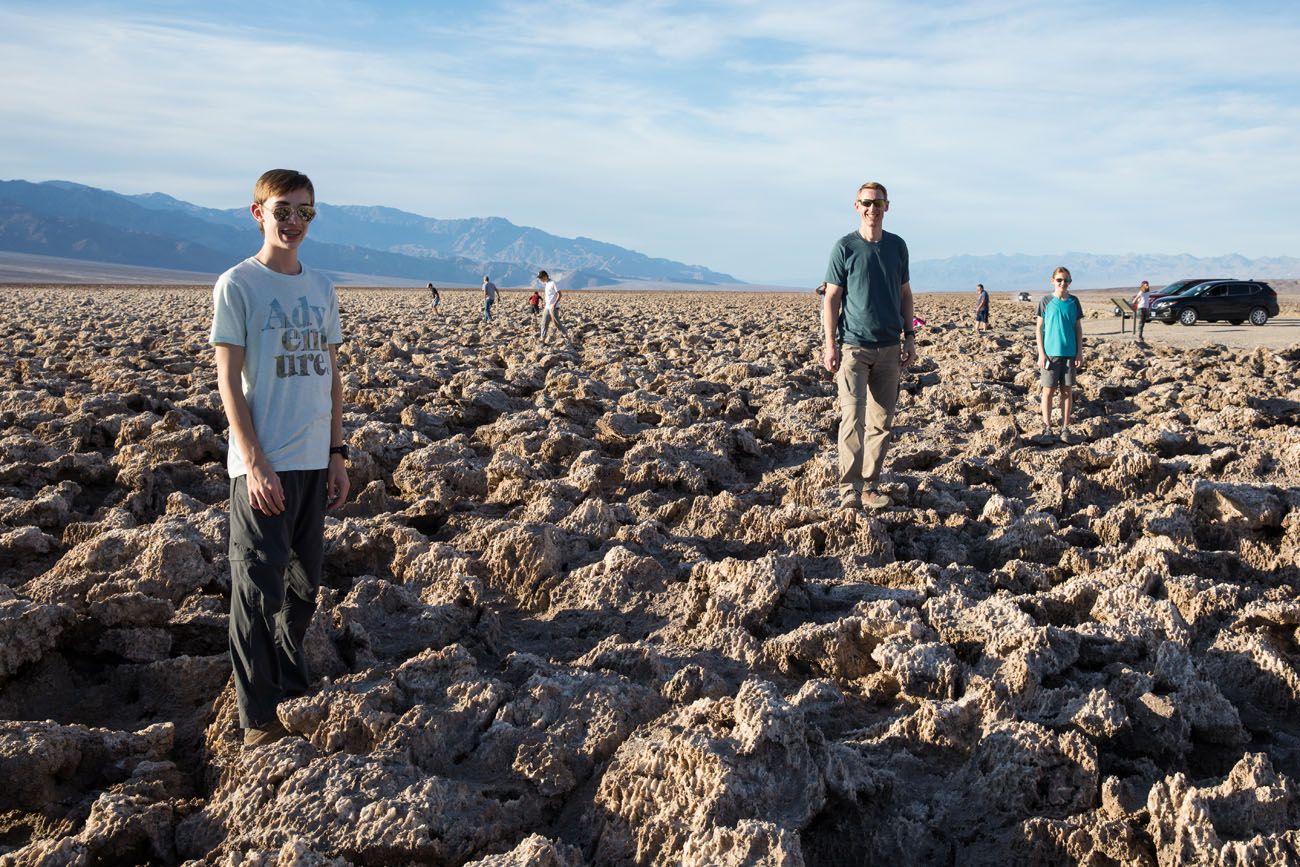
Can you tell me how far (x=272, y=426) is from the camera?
127 inches

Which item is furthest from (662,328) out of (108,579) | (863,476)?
(108,579)

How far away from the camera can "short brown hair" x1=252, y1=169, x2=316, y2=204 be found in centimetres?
322

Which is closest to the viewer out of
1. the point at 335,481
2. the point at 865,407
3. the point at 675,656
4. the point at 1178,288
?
the point at 335,481

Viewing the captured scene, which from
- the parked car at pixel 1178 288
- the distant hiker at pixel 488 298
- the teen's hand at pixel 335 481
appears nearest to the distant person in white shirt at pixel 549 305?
the distant hiker at pixel 488 298

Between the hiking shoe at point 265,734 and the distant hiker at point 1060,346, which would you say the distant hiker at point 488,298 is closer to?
the distant hiker at point 1060,346

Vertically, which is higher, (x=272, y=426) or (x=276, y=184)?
(x=276, y=184)

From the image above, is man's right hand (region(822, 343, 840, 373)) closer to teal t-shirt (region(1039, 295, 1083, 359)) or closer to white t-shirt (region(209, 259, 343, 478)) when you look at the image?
white t-shirt (region(209, 259, 343, 478))

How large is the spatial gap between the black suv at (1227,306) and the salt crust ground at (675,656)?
18.7m

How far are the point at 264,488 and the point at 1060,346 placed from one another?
740cm

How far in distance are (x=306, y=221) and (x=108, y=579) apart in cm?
226

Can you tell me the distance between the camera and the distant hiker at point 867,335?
589 centimetres

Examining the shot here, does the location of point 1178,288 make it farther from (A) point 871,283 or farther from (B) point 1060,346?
(A) point 871,283

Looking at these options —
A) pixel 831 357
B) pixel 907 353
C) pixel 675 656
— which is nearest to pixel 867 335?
pixel 831 357

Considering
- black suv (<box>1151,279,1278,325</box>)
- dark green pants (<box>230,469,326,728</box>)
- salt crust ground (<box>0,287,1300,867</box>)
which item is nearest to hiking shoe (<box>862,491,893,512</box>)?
salt crust ground (<box>0,287,1300,867</box>)
